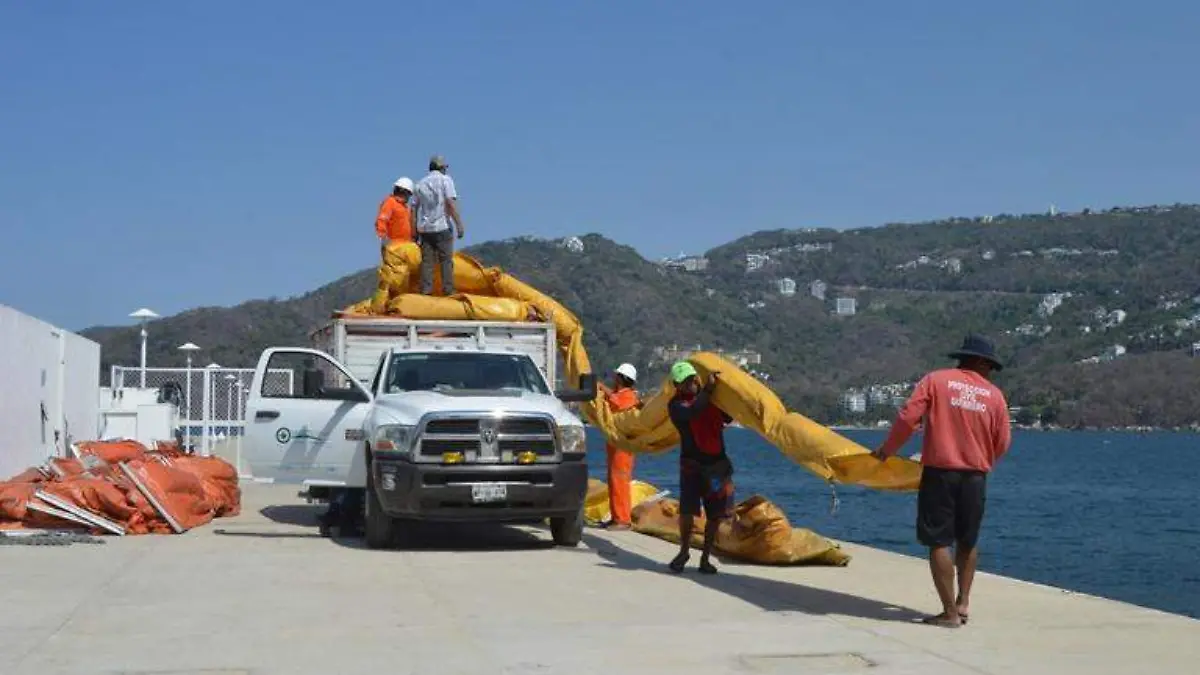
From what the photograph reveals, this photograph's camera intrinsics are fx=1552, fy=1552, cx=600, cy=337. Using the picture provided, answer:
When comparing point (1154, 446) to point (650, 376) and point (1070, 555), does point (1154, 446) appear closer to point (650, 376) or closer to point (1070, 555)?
A: point (650, 376)

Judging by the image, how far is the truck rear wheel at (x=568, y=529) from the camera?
1518 centimetres

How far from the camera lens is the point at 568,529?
15.3 m

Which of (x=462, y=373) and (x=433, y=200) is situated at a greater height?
(x=433, y=200)

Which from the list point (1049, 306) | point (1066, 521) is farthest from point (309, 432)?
point (1049, 306)

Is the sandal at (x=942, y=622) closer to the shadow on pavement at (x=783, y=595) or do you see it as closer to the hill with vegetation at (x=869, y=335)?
the shadow on pavement at (x=783, y=595)

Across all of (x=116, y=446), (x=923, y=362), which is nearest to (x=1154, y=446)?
(x=923, y=362)

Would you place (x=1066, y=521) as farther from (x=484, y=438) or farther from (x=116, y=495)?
(x=116, y=495)

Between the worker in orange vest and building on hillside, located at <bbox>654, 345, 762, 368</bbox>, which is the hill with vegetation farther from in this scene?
the worker in orange vest

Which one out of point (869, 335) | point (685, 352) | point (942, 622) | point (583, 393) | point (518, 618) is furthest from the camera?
point (869, 335)

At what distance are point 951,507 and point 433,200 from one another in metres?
10.1

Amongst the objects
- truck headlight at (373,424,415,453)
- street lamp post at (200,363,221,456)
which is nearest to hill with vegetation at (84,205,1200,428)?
street lamp post at (200,363,221,456)

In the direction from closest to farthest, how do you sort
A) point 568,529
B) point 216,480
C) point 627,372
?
point 568,529, point 627,372, point 216,480

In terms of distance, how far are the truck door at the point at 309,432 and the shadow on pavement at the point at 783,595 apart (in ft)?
10.2

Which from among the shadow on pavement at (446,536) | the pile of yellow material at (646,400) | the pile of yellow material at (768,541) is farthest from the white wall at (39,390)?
the pile of yellow material at (768,541)
